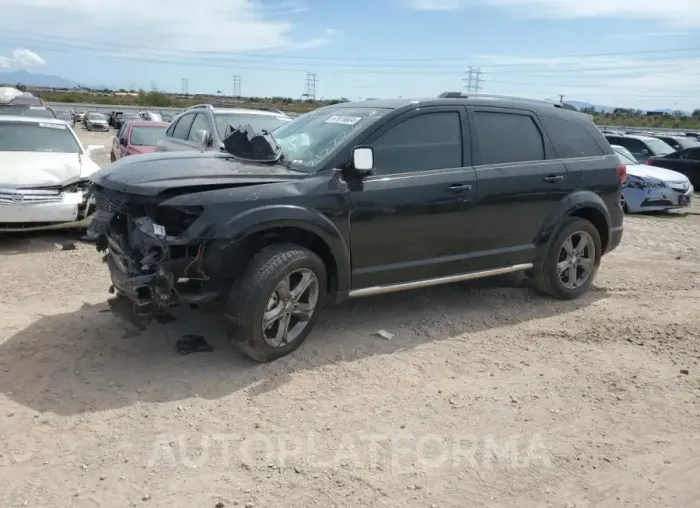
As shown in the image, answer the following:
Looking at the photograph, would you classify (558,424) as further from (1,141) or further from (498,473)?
(1,141)

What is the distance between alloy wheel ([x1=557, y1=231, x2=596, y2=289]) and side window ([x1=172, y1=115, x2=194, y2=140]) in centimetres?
645

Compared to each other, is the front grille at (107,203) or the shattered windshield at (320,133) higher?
the shattered windshield at (320,133)

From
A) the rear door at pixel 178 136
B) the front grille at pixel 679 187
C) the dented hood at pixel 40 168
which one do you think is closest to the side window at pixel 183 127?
the rear door at pixel 178 136

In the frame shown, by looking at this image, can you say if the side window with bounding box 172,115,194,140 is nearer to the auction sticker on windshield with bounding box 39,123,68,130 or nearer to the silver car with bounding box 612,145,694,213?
the auction sticker on windshield with bounding box 39,123,68,130

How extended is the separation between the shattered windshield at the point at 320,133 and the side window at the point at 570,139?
195 centimetres

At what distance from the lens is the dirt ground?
10.4 feet

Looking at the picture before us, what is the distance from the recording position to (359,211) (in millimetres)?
4758

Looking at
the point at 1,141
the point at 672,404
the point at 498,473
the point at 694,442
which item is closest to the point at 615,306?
the point at 672,404

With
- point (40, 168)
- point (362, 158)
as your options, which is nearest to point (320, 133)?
point (362, 158)

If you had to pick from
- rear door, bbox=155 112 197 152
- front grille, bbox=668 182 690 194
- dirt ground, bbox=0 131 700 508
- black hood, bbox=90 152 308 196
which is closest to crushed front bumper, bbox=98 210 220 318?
black hood, bbox=90 152 308 196

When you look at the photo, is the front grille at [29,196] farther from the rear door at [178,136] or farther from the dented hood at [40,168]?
the rear door at [178,136]

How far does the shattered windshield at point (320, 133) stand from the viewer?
492 centimetres

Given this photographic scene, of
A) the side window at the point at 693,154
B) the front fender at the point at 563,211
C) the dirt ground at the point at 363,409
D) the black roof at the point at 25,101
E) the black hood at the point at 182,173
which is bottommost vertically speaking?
the dirt ground at the point at 363,409

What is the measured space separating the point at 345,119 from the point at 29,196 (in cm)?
434
